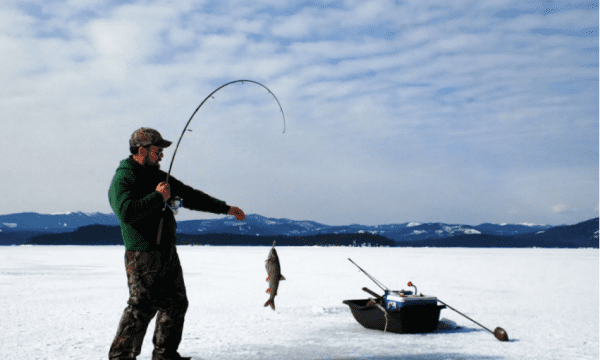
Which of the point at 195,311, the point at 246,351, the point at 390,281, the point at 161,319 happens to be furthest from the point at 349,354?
the point at 390,281

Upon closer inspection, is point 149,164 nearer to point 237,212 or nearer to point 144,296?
point 237,212

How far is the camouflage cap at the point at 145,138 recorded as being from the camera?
3.76m

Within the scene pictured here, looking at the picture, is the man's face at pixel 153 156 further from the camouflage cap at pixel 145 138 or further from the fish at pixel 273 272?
the fish at pixel 273 272

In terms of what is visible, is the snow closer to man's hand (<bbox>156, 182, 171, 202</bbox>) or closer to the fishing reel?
the fishing reel

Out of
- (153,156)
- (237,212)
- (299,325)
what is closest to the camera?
(153,156)

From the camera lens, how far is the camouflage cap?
12.3 ft

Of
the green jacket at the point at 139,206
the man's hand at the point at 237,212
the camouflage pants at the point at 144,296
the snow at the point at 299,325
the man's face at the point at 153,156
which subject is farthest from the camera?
the snow at the point at 299,325

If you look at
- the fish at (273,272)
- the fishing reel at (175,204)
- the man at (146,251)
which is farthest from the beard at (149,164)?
the fish at (273,272)

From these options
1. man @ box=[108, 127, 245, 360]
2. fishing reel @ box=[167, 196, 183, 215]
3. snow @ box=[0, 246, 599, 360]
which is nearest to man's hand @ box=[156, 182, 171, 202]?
man @ box=[108, 127, 245, 360]

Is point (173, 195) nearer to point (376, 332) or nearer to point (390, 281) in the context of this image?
point (376, 332)

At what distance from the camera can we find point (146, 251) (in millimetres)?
3672

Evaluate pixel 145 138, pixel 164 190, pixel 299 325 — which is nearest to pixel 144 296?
pixel 164 190

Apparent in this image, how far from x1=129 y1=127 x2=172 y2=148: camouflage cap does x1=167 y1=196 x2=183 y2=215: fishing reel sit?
437mm

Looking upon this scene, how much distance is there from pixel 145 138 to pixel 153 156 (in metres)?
0.15
